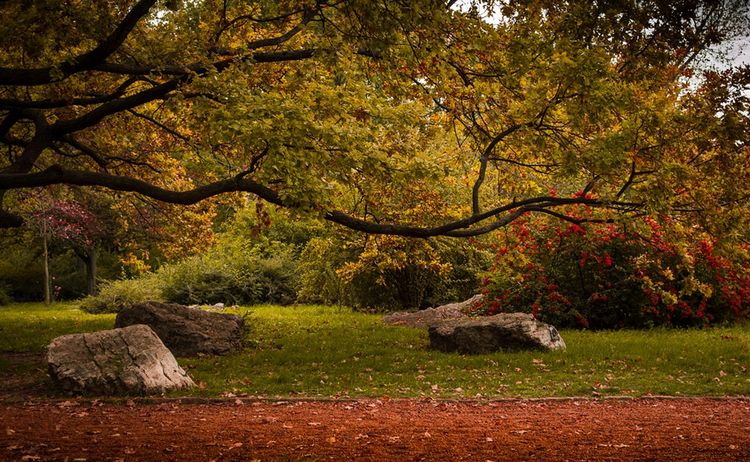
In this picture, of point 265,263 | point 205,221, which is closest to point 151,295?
point 265,263

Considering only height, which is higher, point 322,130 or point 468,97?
point 468,97

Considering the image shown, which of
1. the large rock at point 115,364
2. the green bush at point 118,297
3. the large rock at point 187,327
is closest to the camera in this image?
the large rock at point 115,364

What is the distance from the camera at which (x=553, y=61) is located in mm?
8273

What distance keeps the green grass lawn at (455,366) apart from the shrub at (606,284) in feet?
2.65

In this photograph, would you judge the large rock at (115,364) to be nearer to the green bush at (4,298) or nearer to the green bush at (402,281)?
the green bush at (402,281)

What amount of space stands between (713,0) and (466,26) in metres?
3.58

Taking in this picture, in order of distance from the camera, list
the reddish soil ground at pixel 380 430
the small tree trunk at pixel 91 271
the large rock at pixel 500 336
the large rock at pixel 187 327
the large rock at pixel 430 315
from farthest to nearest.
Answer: the small tree trunk at pixel 91 271 → the large rock at pixel 430 315 → the large rock at pixel 187 327 → the large rock at pixel 500 336 → the reddish soil ground at pixel 380 430

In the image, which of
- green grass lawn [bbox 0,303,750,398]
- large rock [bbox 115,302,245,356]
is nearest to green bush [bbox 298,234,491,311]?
green grass lawn [bbox 0,303,750,398]

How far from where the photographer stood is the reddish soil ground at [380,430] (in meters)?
6.22

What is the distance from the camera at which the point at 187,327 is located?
1332 centimetres

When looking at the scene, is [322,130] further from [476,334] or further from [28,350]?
[28,350]

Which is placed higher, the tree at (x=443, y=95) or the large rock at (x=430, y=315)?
the tree at (x=443, y=95)

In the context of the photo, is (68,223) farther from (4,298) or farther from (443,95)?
(443,95)

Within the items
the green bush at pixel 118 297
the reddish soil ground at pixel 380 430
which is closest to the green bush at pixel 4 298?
the green bush at pixel 118 297
